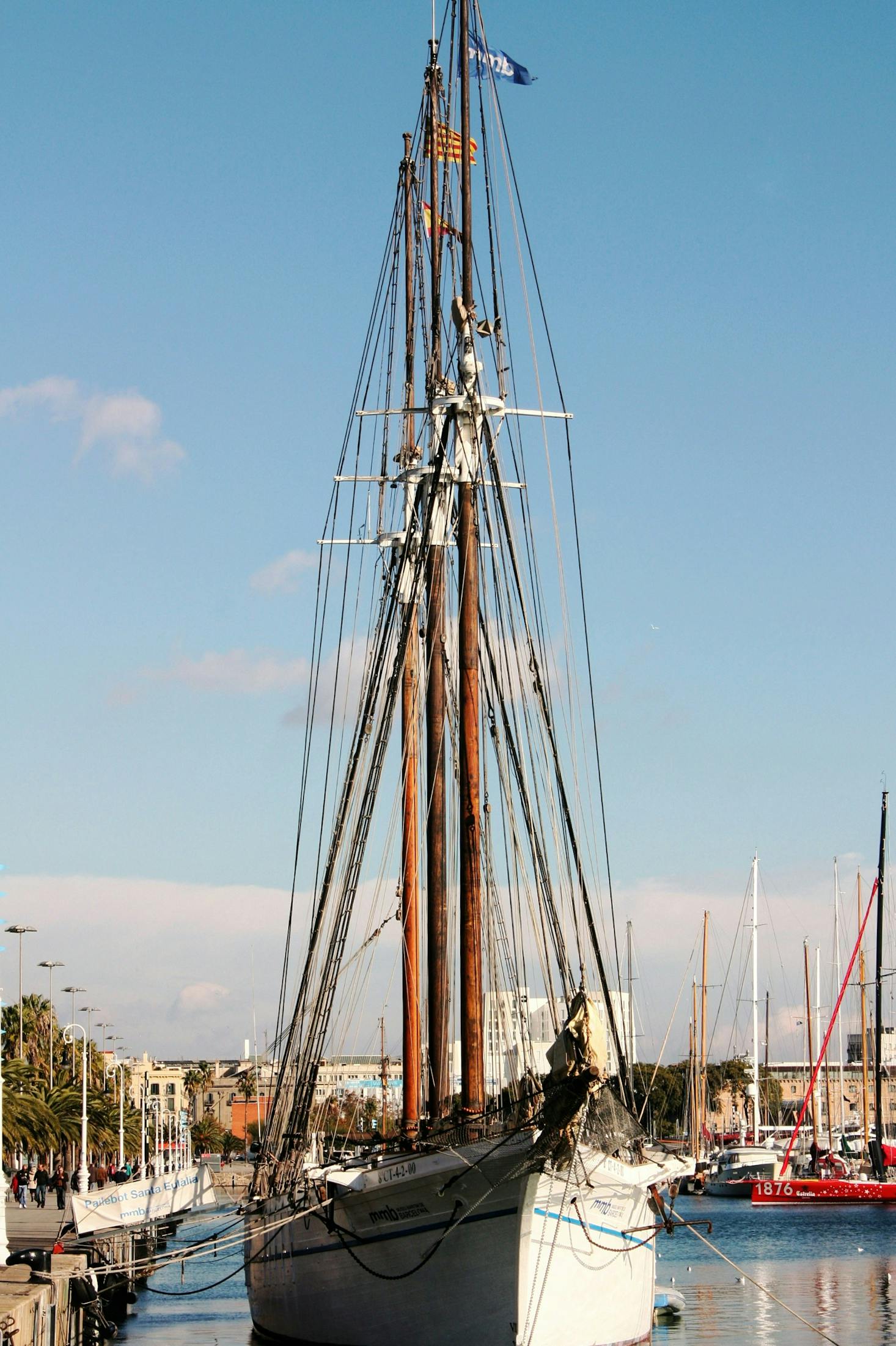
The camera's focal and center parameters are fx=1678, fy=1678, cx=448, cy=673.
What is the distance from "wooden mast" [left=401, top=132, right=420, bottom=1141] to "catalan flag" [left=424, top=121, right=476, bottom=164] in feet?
17.1

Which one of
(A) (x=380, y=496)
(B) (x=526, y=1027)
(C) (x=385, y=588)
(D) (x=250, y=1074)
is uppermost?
(A) (x=380, y=496)

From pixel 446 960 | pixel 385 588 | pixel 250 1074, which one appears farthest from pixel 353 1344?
pixel 250 1074

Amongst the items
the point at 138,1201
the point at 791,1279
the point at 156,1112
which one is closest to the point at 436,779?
the point at 138,1201

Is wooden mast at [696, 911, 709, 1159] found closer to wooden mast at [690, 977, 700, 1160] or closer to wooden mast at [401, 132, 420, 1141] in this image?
wooden mast at [690, 977, 700, 1160]

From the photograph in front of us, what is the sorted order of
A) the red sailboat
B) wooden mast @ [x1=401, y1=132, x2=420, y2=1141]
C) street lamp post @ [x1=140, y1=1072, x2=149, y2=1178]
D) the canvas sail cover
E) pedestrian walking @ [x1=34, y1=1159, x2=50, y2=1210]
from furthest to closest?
1. the red sailboat
2. pedestrian walking @ [x1=34, y1=1159, x2=50, y2=1210]
3. street lamp post @ [x1=140, y1=1072, x2=149, y2=1178]
4. wooden mast @ [x1=401, y1=132, x2=420, y2=1141]
5. the canvas sail cover

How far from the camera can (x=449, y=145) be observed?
34.4 m

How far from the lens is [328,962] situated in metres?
36.0

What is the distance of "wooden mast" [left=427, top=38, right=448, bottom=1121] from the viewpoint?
32156 millimetres

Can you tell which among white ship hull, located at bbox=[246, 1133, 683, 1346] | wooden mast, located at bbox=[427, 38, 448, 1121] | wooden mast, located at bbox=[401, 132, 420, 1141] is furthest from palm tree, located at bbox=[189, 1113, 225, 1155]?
white ship hull, located at bbox=[246, 1133, 683, 1346]

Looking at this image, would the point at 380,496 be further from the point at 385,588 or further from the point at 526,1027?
the point at 526,1027

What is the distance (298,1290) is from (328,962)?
7.31 meters

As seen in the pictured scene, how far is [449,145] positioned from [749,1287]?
108 feet

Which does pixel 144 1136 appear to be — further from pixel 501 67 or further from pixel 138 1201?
pixel 501 67

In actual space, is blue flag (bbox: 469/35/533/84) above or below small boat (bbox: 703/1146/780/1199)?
above
